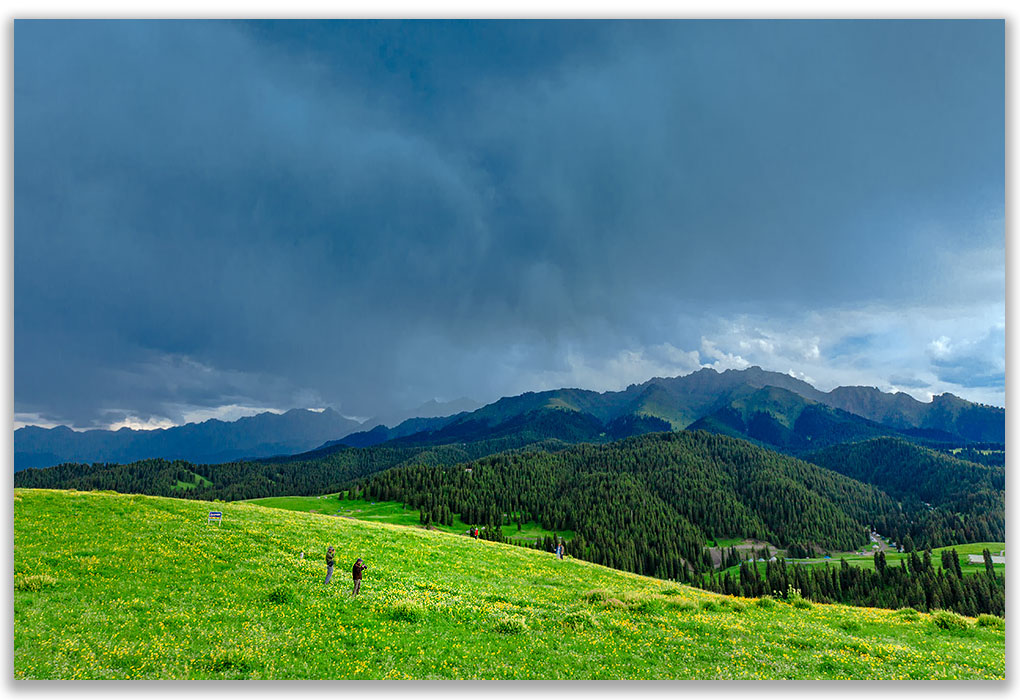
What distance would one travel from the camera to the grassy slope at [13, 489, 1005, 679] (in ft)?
62.0

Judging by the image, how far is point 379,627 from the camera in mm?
21828

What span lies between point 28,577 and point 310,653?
57.2 ft

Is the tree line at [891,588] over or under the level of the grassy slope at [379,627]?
under

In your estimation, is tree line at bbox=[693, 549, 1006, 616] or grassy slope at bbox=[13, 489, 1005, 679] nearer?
grassy slope at bbox=[13, 489, 1005, 679]

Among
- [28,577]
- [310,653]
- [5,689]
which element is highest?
[28,577]

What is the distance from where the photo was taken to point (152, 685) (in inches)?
683

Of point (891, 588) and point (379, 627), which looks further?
point (891, 588)

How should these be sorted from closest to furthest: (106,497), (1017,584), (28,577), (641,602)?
(1017,584) < (28,577) < (641,602) < (106,497)

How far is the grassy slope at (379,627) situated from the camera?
62.0 feet

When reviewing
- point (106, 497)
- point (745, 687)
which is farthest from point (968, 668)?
point (106, 497)

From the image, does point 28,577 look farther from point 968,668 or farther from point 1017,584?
point 1017,584

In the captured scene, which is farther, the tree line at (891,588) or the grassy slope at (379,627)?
the tree line at (891,588)

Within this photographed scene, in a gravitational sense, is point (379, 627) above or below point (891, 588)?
above

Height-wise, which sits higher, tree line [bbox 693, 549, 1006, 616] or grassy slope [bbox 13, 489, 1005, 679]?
grassy slope [bbox 13, 489, 1005, 679]
